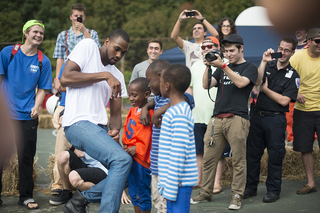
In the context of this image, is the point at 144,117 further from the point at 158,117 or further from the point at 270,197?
the point at 270,197

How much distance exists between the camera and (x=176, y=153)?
2.23 metres

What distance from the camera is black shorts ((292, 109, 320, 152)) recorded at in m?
4.33

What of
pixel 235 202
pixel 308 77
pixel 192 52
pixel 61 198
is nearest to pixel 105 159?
pixel 61 198

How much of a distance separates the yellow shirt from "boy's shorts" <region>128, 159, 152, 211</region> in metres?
2.60

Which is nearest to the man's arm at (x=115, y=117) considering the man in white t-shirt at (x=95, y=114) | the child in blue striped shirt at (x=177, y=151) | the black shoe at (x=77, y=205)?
the man in white t-shirt at (x=95, y=114)

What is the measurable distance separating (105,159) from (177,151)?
62 centimetres

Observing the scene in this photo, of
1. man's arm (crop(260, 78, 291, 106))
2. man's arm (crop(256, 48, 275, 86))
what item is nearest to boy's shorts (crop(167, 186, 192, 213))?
man's arm (crop(256, 48, 275, 86))

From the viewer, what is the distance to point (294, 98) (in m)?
4.04

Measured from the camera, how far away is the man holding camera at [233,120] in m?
3.72

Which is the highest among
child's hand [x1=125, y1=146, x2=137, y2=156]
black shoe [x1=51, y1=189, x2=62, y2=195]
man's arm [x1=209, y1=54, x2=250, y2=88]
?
man's arm [x1=209, y1=54, x2=250, y2=88]

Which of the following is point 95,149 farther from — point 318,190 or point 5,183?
point 318,190

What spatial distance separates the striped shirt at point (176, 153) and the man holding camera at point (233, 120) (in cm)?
Result: 150

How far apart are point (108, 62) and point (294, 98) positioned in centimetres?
241

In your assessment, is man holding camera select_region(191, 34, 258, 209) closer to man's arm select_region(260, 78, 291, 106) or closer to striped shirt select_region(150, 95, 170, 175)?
man's arm select_region(260, 78, 291, 106)
